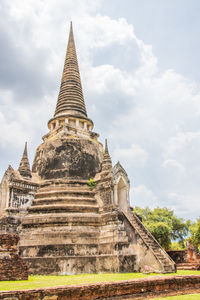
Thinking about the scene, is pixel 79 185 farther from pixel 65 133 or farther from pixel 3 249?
pixel 3 249

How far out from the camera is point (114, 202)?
15.6 meters

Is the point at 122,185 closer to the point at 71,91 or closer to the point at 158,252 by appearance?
the point at 158,252

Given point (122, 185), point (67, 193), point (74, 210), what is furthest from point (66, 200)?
point (122, 185)

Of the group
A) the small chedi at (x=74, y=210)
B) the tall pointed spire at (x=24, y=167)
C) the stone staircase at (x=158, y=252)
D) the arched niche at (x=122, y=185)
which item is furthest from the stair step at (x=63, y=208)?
the tall pointed spire at (x=24, y=167)

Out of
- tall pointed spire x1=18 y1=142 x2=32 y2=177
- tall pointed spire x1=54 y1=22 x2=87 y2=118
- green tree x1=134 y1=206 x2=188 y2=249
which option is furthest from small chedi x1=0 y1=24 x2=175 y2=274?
green tree x1=134 y1=206 x2=188 y2=249

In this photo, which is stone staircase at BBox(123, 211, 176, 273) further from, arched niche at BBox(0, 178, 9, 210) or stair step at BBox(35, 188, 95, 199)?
arched niche at BBox(0, 178, 9, 210)

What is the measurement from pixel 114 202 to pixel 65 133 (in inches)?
241

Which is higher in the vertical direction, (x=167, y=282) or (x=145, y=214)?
(x=145, y=214)

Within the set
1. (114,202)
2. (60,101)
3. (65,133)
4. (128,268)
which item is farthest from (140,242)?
(60,101)

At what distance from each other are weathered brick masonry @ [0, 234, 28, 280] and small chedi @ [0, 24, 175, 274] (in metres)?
3.37

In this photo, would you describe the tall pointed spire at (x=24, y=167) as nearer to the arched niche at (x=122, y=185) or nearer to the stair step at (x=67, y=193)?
the stair step at (x=67, y=193)

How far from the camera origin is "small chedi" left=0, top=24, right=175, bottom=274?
1344 cm

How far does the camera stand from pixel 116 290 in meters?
6.92

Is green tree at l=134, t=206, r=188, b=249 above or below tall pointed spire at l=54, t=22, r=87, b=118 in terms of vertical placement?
below
